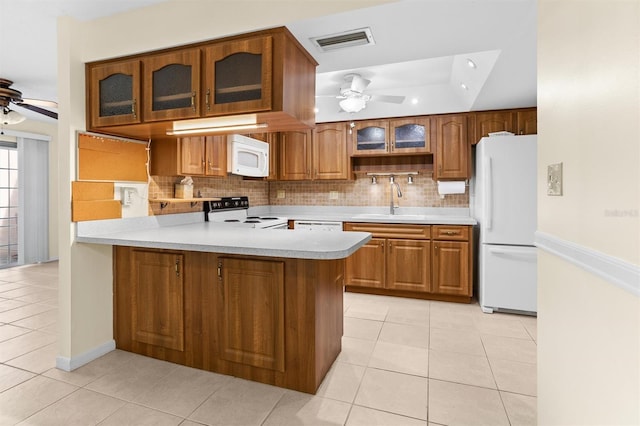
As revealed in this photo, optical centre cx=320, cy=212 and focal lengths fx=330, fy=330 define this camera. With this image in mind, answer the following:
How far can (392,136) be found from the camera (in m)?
4.18

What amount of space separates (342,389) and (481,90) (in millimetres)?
2805

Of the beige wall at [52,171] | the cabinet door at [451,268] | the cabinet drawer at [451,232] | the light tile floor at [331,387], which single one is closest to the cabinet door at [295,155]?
the cabinet drawer at [451,232]

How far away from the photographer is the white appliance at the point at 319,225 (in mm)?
4141

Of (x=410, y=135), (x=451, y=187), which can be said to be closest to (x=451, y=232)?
(x=451, y=187)

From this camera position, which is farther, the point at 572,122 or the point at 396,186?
the point at 396,186

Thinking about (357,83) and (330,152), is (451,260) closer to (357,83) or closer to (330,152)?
(330,152)

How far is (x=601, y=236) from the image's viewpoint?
98 cm

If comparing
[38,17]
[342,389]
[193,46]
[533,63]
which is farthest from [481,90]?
[38,17]

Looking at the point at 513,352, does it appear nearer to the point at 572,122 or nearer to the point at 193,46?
the point at 572,122

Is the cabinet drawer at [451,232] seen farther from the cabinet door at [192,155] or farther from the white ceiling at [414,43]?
the cabinet door at [192,155]

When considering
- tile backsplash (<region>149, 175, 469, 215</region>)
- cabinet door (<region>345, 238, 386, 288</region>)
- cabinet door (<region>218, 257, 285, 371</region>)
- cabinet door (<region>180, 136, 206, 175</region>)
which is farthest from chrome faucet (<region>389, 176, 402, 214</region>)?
cabinet door (<region>218, 257, 285, 371</region>)

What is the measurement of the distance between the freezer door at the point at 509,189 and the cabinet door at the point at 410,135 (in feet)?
2.59

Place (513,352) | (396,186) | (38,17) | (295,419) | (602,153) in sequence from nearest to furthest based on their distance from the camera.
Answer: (602,153) < (295,419) < (38,17) < (513,352) < (396,186)

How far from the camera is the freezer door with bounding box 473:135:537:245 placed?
3219 mm
